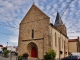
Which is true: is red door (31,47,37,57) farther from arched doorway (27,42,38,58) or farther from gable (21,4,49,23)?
gable (21,4,49,23)

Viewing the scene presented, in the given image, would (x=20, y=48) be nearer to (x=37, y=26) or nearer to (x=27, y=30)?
(x=27, y=30)

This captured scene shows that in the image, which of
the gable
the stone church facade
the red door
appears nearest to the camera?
the stone church facade

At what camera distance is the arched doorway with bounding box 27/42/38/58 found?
34.8m

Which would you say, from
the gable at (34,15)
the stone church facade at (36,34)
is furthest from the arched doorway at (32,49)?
the gable at (34,15)

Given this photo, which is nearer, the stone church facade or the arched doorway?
the stone church facade

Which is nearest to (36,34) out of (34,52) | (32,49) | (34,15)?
(32,49)

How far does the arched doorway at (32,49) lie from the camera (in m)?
34.8

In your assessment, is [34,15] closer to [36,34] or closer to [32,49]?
[36,34]

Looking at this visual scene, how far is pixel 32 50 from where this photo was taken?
3594 cm

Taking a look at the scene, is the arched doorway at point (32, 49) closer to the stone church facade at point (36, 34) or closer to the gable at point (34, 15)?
the stone church facade at point (36, 34)

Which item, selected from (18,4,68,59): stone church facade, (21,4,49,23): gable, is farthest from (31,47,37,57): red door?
(21,4,49,23): gable

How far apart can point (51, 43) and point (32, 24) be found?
7137mm

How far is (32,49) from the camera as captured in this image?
Answer: 36.1 meters

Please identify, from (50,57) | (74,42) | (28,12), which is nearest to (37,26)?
(28,12)
